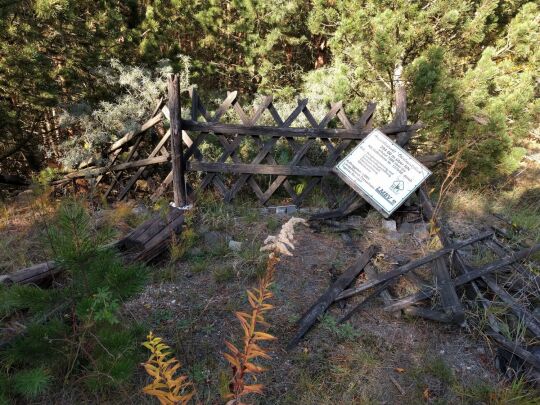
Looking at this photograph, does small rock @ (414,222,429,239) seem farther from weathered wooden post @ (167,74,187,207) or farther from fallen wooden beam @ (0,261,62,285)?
fallen wooden beam @ (0,261,62,285)

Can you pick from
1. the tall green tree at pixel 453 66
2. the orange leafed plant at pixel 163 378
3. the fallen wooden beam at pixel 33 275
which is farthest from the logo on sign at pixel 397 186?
the fallen wooden beam at pixel 33 275

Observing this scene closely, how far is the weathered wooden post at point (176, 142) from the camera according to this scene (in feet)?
13.5

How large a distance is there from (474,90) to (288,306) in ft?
13.5

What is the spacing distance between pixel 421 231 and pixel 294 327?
2176 millimetres

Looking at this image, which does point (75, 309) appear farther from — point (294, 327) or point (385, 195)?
point (385, 195)

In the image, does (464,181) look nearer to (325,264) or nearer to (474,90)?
(474,90)

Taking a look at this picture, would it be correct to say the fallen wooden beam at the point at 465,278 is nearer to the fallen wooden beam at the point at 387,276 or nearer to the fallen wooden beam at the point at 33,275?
the fallen wooden beam at the point at 387,276

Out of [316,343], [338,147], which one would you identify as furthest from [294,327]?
[338,147]

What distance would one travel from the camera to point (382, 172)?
4109 millimetres

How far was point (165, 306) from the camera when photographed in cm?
285

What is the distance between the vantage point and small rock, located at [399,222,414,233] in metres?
4.17

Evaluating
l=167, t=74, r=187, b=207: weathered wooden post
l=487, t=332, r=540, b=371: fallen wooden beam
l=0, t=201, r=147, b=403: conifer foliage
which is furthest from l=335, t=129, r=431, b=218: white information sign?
l=0, t=201, r=147, b=403: conifer foliage

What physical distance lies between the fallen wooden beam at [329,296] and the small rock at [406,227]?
1000mm

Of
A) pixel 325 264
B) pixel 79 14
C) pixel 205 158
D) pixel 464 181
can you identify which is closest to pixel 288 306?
Answer: pixel 325 264
